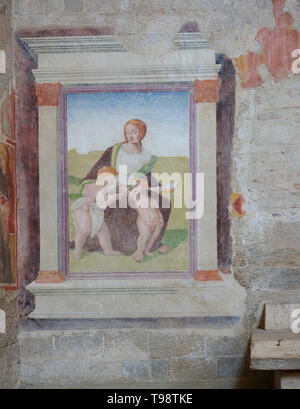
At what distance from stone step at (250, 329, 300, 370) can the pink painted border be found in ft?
2.52

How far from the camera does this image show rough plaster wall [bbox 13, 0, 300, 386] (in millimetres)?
3490

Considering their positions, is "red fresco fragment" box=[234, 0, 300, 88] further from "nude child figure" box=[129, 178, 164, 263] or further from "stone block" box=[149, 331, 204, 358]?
"stone block" box=[149, 331, 204, 358]

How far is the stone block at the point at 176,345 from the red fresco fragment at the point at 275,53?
2.08m

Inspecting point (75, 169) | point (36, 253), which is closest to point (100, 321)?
point (36, 253)

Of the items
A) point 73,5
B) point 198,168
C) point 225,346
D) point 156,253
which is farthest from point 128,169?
point 225,346

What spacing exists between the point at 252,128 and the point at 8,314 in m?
2.44

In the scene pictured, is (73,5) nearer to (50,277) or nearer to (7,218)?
(7,218)

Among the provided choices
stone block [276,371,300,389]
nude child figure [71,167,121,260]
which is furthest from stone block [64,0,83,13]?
stone block [276,371,300,389]

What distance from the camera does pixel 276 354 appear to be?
3.07 m

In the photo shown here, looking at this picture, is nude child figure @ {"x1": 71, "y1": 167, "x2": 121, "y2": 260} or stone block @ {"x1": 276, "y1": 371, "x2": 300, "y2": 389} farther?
nude child figure @ {"x1": 71, "y1": 167, "x2": 121, "y2": 260}

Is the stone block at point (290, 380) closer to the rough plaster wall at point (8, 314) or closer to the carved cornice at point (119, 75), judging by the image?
the rough plaster wall at point (8, 314)

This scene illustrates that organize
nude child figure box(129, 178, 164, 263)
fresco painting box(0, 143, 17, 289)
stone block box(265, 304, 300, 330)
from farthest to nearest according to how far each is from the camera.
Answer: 1. nude child figure box(129, 178, 164, 263)
2. stone block box(265, 304, 300, 330)
3. fresco painting box(0, 143, 17, 289)

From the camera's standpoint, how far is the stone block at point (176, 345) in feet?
11.6

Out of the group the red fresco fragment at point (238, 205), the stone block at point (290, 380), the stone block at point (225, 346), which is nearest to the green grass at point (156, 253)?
the red fresco fragment at point (238, 205)
